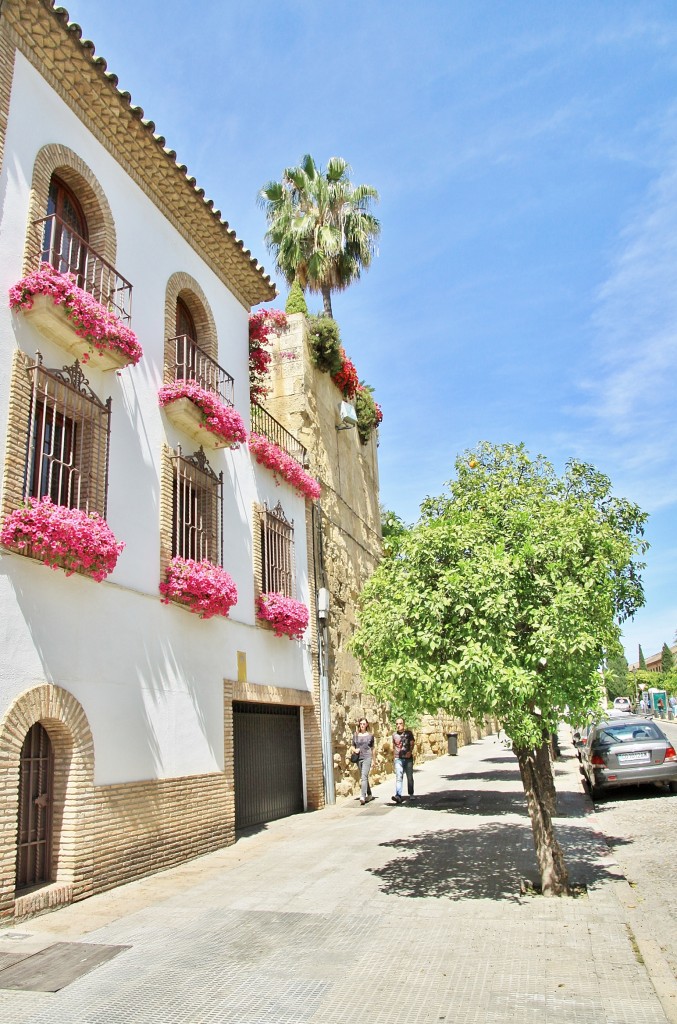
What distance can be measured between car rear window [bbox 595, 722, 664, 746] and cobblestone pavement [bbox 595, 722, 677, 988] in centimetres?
104

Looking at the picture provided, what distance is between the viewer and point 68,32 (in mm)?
8352

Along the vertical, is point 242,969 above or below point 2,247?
below

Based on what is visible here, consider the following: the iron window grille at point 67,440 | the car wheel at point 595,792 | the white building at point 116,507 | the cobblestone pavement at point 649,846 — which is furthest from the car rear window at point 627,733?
the iron window grille at point 67,440

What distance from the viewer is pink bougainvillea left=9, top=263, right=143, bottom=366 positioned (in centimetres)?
746

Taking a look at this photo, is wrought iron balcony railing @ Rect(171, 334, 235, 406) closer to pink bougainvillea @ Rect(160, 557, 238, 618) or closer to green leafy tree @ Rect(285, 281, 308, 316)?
pink bougainvillea @ Rect(160, 557, 238, 618)

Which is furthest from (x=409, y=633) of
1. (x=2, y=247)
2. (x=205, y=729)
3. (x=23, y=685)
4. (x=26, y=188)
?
(x=26, y=188)

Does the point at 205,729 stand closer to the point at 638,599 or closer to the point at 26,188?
the point at 638,599

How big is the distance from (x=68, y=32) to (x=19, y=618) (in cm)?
669

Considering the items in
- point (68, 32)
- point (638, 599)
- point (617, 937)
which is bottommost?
point (617, 937)

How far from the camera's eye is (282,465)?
13.6 metres

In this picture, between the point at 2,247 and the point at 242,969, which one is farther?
the point at 2,247

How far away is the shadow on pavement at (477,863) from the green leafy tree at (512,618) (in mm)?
781

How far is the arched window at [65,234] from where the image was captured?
853 centimetres

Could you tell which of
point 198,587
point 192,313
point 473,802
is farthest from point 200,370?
point 473,802
